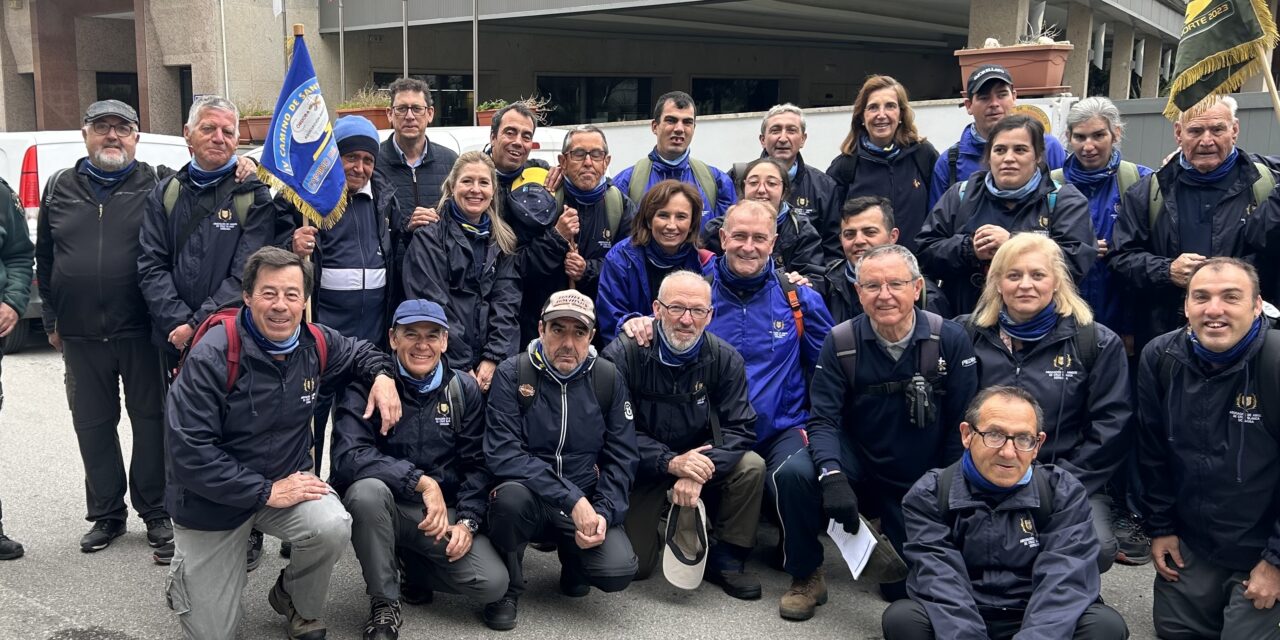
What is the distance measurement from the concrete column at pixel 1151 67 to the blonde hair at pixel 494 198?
20425 mm

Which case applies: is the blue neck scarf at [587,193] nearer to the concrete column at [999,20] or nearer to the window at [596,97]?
the concrete column at [999,20]

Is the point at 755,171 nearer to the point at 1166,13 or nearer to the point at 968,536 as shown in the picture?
the point at 968,536

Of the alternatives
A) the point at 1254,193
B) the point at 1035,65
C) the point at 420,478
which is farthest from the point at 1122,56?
the point at 420,478

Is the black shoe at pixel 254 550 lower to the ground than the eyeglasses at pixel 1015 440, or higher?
lower

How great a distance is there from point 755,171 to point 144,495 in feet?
12.4

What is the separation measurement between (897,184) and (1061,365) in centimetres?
200

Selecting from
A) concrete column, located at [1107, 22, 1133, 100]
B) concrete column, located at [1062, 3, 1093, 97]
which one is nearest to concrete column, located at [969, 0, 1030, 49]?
concrete column, located at [1062, 3, 1093, 97]

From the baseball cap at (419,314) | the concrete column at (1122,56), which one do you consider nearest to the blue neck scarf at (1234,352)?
the baseball cap at (419,314)

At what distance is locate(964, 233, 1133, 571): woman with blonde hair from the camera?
15.8ft

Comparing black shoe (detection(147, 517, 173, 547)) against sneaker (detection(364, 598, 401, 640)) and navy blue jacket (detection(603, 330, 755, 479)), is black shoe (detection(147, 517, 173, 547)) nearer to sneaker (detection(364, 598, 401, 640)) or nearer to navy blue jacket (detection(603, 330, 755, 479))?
sneaker (detection(364, 598, 401, 640))

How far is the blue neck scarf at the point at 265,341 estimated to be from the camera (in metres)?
4.45

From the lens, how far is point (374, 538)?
15.1 ft

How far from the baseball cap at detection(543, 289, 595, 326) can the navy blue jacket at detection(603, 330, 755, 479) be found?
0.41 metres

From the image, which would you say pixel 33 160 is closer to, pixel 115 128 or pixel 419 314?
pixel 115 128
